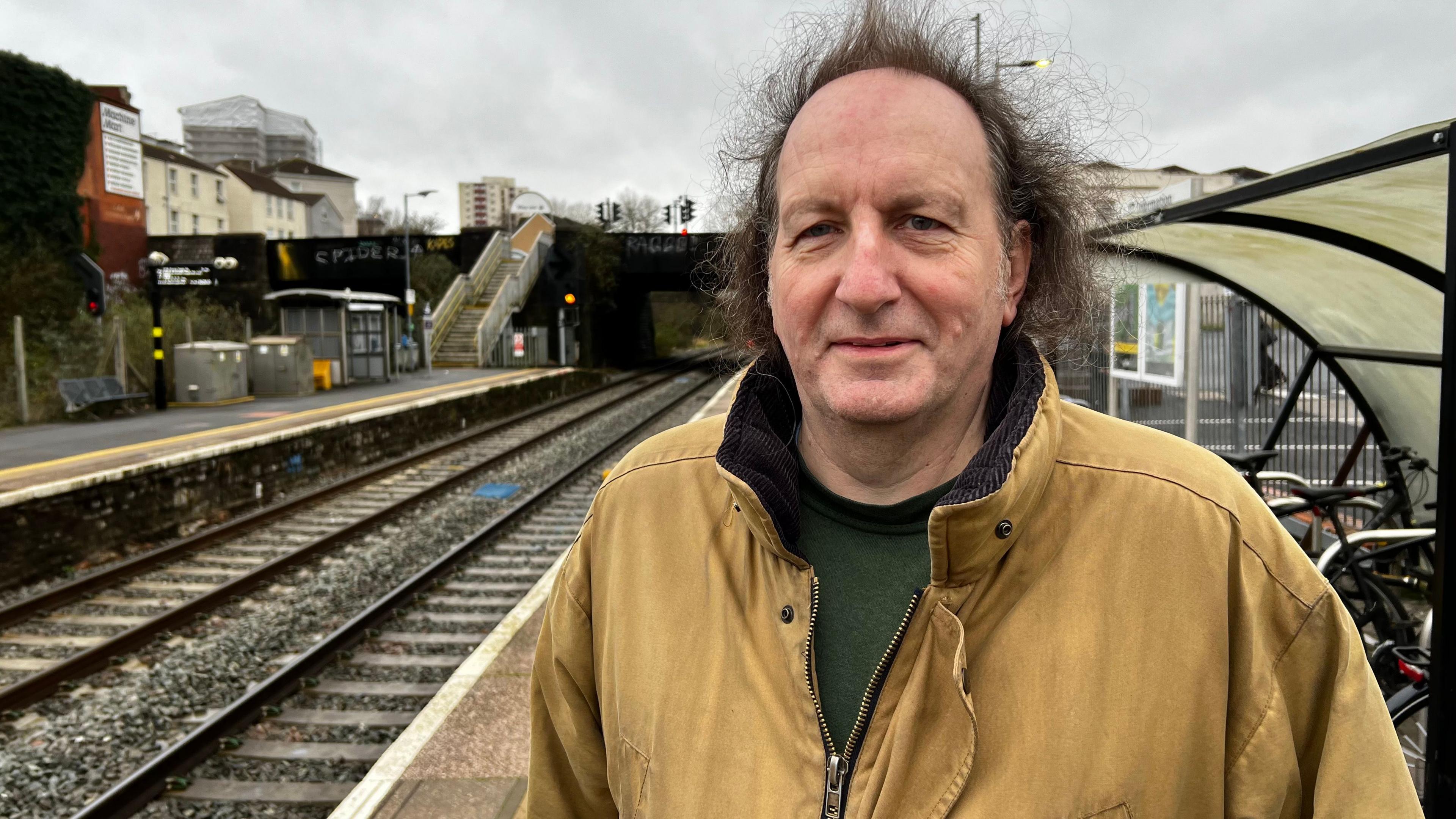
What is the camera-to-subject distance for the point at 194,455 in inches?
425

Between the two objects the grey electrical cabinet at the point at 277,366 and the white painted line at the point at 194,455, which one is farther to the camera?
the grey electrical cabinet at the point at 277,366

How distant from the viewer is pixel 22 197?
76.7ft

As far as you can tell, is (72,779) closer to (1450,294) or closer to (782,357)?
(782,357)

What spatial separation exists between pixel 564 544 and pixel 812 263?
8324mm

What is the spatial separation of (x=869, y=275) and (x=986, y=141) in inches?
15.5

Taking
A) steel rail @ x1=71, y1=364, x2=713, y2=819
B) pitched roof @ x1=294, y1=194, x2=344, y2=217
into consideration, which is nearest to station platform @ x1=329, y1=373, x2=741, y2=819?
steel rail @ x1=71, y1=364, x2=713, y2=819

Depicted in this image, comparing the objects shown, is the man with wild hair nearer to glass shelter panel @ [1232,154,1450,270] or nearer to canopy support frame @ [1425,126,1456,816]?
canopy support frame @ [1425,126,1456,816]

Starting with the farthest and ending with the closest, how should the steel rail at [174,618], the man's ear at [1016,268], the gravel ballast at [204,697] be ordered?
the steel rail at [174,618] < the gravel ballast at [204,697] < the man's ear at [1016,268]

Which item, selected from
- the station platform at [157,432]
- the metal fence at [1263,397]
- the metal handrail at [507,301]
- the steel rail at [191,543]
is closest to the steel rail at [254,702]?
the steel rail at [191,543]

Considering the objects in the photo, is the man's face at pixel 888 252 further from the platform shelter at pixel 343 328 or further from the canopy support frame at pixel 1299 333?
the platform shelter at pixel 343 328

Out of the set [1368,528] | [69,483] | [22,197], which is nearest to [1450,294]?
[1368,528]

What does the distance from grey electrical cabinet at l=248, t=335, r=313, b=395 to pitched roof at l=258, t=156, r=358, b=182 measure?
73.9 meters

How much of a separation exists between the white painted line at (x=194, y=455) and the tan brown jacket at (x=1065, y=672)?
30.3 feet

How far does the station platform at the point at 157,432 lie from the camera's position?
10.4 m
